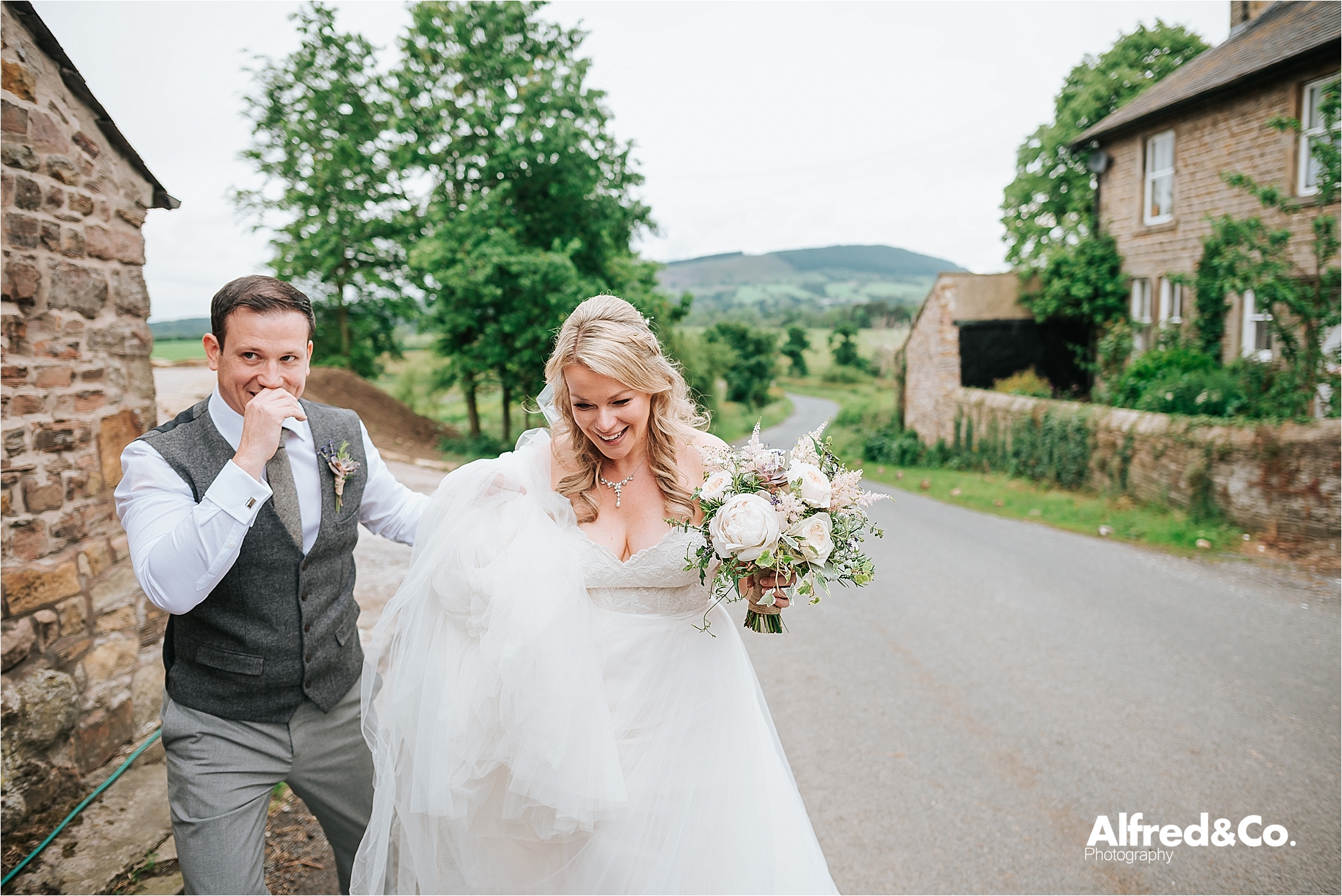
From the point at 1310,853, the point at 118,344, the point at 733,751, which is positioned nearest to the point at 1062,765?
the point at 1310,853

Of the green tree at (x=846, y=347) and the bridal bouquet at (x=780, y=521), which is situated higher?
the green tree at (x=846, y=347)

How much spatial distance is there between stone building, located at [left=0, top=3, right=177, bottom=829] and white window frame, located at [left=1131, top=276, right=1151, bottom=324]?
18.0m

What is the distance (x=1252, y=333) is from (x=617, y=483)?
49.5ft

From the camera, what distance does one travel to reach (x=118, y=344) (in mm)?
4391

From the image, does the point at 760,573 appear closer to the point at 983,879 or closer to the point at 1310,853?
the point at 983,879

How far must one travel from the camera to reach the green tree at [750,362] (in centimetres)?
4559

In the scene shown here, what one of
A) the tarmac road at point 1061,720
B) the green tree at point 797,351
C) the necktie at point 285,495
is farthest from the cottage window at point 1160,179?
the green tree at point 797,351

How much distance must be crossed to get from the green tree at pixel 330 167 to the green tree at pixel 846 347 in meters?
36.6

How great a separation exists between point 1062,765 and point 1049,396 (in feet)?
45.4

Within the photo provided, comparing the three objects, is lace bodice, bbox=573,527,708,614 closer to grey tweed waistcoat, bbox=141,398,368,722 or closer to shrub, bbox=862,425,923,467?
grey tweed waistcoat, bbox=141,398,368,722

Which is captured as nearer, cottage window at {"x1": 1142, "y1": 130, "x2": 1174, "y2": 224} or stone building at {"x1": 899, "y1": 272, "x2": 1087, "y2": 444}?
cottage window at {"x1": 1142, "y1": 130, "x2": 1174, "y2": 224}

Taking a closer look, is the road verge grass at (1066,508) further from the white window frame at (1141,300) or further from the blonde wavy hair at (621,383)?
the blonde wavy hair at (621,383)

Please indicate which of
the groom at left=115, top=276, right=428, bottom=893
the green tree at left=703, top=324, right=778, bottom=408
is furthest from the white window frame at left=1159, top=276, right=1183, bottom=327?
the green tree at left=703, top=324, right=778, bottom=408

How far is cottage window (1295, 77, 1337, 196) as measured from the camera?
12.4 meters
